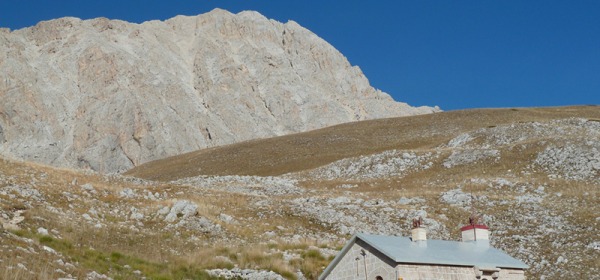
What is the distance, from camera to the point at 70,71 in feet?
653

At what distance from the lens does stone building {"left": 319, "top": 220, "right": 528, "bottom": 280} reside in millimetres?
21297

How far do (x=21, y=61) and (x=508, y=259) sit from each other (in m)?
192

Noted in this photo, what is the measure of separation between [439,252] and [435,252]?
19 centimetres

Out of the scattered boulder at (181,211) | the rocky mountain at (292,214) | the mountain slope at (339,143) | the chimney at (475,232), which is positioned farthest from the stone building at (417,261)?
the mountain slope at (339,143)

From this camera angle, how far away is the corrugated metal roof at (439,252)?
70.4 ft

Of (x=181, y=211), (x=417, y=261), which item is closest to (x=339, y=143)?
(x=181, y=211)

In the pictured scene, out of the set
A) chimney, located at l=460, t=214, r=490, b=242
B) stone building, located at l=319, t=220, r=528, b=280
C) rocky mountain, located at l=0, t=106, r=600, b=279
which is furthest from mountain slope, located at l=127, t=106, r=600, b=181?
stone building, located at l=319, t=220, r=528, b=280

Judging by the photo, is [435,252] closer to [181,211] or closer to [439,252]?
[439,252]

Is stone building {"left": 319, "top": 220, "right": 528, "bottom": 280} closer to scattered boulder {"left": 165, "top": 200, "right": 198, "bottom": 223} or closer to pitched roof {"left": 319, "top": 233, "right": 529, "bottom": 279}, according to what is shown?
pitched roof {"left": 319, "top": 233, "right": 529, "bottom": 279}

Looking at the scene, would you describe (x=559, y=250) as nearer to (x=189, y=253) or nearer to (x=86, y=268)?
(x=189, y=253)

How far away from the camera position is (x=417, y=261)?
21.1 m

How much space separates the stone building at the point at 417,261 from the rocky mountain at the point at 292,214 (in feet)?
15.9

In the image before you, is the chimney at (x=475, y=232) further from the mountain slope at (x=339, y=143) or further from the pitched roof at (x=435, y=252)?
the mountain slope at (x=339, y=143)

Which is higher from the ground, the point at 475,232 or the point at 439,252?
the point at 475,232
